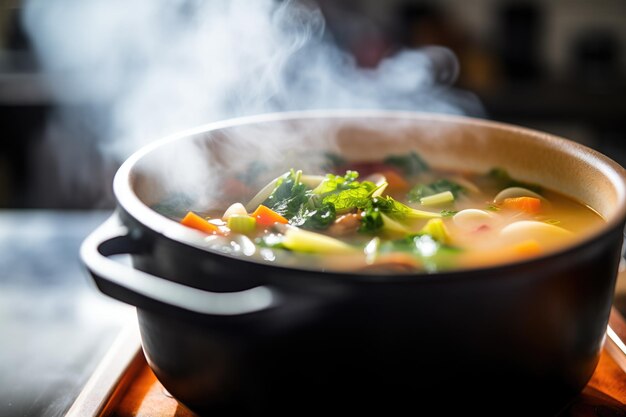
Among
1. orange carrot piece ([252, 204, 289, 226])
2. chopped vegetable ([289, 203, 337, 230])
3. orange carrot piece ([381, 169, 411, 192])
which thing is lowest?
orange carrot piece ([381, 169, 411, 192])

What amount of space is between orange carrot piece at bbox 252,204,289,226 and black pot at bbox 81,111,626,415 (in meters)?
0.35

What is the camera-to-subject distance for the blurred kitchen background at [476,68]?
13.6 ft

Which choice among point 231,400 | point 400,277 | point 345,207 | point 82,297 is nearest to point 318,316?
point 400,277

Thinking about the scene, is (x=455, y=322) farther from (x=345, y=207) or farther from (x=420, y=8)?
(x=420, y=8)

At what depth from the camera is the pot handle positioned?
1.02 meters

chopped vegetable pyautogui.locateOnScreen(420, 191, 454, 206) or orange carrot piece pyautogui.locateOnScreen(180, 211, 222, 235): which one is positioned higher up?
orange carrot piece pyautogui.locateOnScreen(180, 211, 222, 235)

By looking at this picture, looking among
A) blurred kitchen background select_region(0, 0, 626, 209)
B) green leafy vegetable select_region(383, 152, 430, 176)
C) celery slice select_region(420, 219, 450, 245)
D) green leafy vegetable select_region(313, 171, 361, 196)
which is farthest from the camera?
blurred kitchen background select_region(0, 0, 626, 209)

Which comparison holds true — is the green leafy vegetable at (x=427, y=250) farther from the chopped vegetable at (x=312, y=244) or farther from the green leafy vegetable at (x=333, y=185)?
the green leafy vegetable at (x=333, y=185)

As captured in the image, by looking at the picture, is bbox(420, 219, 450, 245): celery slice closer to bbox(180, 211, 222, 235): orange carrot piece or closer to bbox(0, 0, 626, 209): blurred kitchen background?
bbox(180, 211, 222, 235): orange carrot piece

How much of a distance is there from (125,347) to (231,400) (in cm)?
50

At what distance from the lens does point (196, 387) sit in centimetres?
121

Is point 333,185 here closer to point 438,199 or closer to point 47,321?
point 438,199

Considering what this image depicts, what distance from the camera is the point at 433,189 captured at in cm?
189

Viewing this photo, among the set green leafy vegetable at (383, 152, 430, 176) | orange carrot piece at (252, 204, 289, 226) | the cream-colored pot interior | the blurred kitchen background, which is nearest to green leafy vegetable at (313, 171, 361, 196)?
orange carrot piece at (252, 204, 289, 226)
